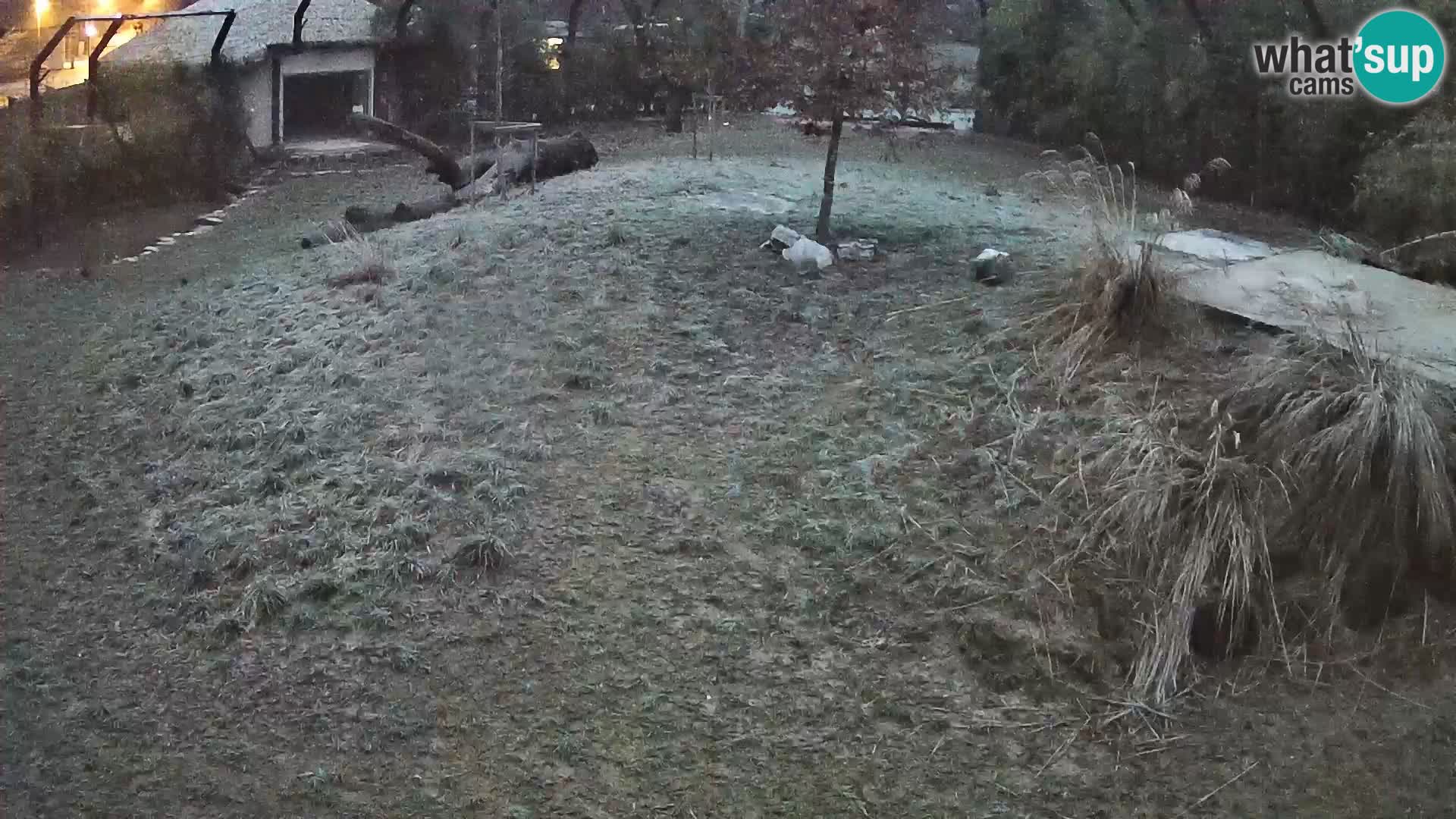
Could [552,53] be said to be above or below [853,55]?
above

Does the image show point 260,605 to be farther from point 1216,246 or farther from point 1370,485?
point 1216,246

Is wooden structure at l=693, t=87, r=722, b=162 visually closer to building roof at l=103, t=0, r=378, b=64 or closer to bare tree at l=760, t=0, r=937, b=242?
building roof at l=103, t=0, r=378, b=64

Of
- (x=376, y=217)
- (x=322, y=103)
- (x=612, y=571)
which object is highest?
(x=322, y=103)

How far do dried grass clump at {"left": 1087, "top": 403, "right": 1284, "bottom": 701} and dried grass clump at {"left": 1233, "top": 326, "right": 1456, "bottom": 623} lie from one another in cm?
13

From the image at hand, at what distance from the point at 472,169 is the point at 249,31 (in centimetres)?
375

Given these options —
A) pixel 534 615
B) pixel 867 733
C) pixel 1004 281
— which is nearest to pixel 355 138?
pixel 1004 281

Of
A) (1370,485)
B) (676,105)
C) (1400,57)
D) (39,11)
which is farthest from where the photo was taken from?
(676,105)

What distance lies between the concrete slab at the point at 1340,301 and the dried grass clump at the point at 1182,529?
710 millimetres

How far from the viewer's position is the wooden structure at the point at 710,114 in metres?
11.9

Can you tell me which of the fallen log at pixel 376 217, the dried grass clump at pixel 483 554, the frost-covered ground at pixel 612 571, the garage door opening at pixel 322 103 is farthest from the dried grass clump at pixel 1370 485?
the garage door opening at pixel 322 103

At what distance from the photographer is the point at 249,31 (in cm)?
1259

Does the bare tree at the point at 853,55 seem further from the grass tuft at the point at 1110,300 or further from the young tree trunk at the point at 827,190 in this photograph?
the grass tuft at the point at 1110,300

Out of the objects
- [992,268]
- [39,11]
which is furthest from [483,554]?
[39,11]

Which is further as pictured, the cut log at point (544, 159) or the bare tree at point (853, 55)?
the cut log at point (544, 159)
